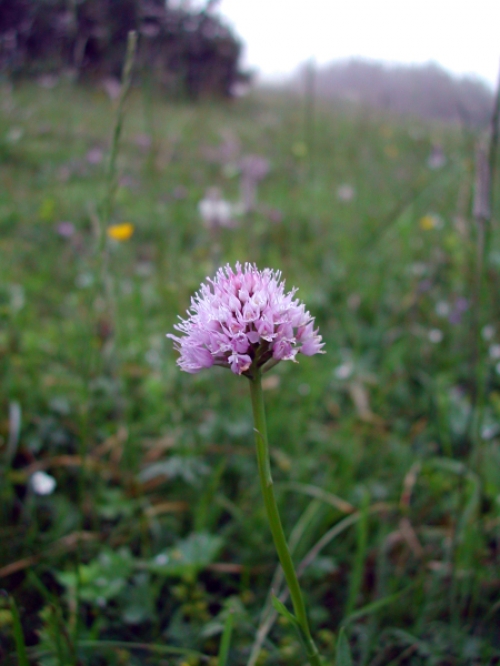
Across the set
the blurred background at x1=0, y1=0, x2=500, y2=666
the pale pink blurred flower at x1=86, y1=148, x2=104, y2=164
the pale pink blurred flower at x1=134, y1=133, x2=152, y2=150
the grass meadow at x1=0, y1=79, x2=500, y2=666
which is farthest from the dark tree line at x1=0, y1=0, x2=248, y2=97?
the pale pink blurred flower at x1=134, y1=133, x2=152, y2=150

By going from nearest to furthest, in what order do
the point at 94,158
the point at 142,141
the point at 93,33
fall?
the point at 93,33 < the point at 94,158 < the point at 142,141

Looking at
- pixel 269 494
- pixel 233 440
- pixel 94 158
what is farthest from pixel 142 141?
pixel 269 494

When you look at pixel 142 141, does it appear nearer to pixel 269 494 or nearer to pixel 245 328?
pixel 245 328

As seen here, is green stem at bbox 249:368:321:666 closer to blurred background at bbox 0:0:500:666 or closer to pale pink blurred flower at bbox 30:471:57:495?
blurred background at bbox 0:0:500:666

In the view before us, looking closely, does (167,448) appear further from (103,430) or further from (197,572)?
(197,572)

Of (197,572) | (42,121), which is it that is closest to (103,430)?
(197,572)
